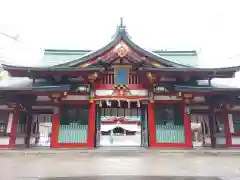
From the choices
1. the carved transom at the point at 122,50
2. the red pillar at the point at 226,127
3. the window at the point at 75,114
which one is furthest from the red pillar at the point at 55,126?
the red pillar at the point at 226,127

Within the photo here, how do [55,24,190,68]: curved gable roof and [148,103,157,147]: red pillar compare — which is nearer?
[148,103,157,147]: red pillar

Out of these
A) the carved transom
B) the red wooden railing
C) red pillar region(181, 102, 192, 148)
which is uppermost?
the carved transom

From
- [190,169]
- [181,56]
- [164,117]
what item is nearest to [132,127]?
[181,56]

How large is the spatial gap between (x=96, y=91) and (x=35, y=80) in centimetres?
512

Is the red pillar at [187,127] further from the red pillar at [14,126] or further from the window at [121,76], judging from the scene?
the red pillar at [14,126]

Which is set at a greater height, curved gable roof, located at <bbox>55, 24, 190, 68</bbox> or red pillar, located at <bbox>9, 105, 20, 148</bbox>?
curved gable roof, located at <bbox>55, 24, 190, 68</bbox>

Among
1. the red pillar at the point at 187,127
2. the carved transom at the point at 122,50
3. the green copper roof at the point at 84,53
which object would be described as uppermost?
the green copper roof at the point at 84,53

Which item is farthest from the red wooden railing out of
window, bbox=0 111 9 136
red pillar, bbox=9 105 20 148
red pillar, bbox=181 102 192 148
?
window, bbox=0 111 9 136

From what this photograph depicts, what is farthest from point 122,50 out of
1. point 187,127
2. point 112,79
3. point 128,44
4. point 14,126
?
point 14,126

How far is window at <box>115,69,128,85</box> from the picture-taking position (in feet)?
56.7

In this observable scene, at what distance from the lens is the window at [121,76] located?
1730 centimetres

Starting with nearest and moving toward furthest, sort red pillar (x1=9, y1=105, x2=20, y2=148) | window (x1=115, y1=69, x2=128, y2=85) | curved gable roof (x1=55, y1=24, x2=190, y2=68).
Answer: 1. red pillar (x1=9, y1=105, x2=20, y2=148)
2. curved gable roof (x1=55, y1=24, x2=190, y2=68)
3. window (x1=115, y1=69, x2=128, y2=85)

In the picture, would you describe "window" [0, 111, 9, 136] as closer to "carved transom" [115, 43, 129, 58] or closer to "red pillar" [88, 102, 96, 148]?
"red pillar" [88, 102, 96, 148]

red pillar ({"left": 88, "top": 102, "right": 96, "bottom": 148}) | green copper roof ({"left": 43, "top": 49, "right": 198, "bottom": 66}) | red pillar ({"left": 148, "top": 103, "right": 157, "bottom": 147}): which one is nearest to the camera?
red pillar ({"left": 88, "top": 102, "right": 96, "bottom": 148})
